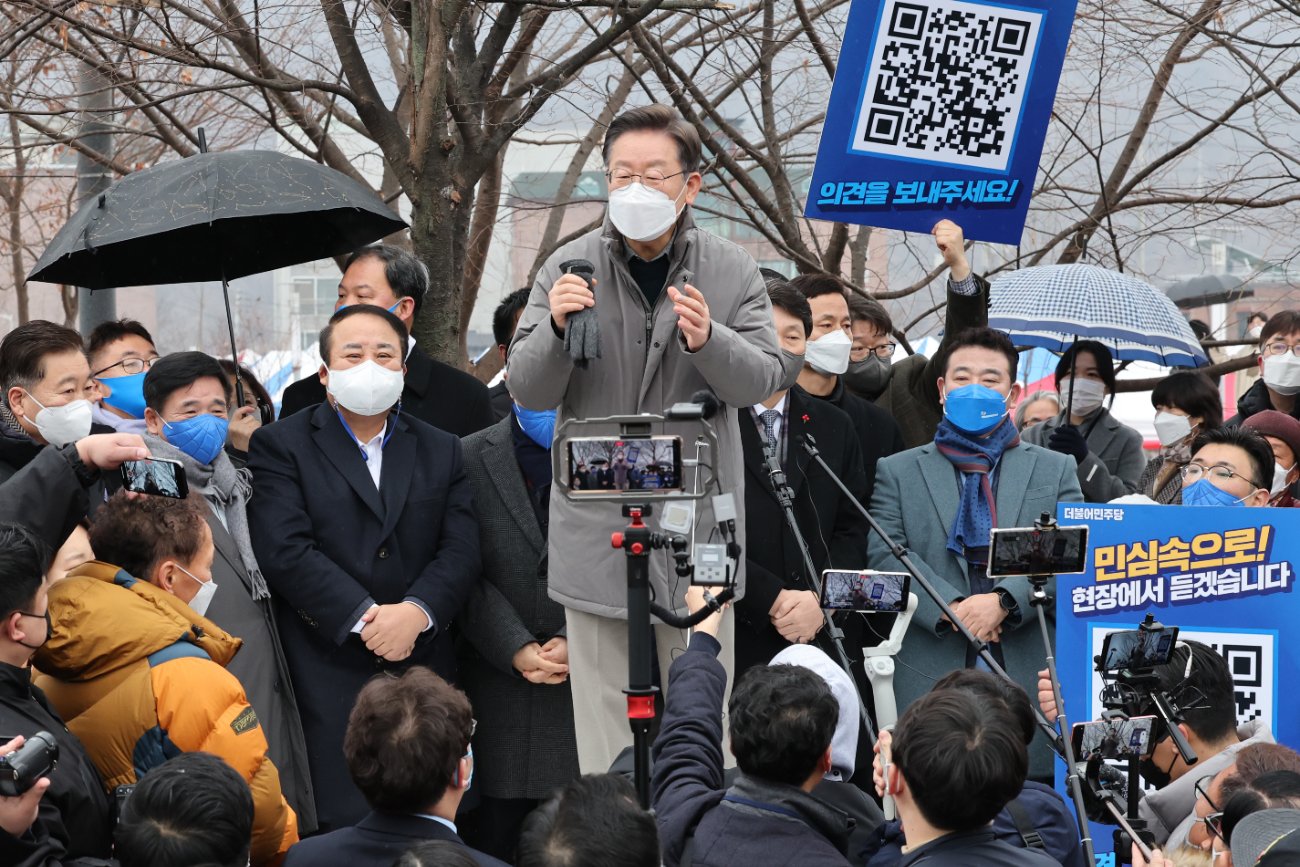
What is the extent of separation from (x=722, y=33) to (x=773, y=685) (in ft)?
16.9

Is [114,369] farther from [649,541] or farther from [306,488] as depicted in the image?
[649,541]

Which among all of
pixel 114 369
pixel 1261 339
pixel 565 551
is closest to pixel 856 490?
pixel 565 551

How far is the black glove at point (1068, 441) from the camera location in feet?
20.6

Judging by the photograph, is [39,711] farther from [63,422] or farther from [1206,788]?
[1206,788]

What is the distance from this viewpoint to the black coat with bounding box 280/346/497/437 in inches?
230

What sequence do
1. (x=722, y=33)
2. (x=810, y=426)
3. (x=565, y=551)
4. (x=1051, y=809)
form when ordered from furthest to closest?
1. (x=722, y=33)
2. (x=810, y=426)
3. (x=565, y=551)
4. (x=1051, y=809)

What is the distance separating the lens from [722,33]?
25.7ft

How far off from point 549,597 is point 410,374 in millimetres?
1388

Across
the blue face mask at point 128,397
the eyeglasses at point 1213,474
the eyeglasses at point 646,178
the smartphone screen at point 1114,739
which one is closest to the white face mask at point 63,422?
the blue face mask at point 128,397

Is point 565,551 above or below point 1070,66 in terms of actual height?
below

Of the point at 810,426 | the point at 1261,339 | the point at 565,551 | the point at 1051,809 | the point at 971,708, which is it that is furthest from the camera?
the point at 1261,339

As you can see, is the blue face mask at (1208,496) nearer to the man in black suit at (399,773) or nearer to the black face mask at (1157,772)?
the black face mask at (1157,772)

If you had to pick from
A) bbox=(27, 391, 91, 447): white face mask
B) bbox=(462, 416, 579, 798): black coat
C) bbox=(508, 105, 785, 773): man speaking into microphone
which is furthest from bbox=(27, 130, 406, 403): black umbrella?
bbox=(508, 105, 785, 773): man speaking into microphone

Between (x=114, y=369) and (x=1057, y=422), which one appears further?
(x=1057, y=422)
